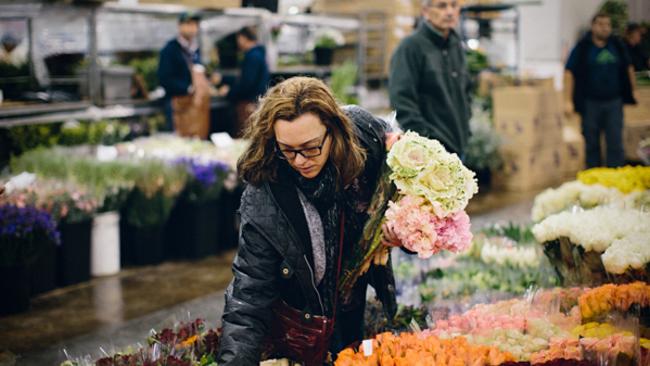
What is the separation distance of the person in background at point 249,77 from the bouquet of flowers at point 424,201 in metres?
5.62

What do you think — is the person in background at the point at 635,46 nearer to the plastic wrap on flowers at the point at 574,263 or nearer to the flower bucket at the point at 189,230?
the flower bucket at the point at 189,230

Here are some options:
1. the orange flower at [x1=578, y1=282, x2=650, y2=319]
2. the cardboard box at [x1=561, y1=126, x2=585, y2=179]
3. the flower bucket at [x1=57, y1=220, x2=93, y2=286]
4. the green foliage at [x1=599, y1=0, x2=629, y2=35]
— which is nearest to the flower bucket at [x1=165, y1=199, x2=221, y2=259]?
the flower bucket at [x1=57, y1=220, x2=93, y2=286]

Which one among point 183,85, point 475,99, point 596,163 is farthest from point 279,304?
point 475,99

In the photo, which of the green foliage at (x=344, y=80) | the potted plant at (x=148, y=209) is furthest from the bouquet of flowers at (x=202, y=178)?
the green foliage at (x=344, y=80)

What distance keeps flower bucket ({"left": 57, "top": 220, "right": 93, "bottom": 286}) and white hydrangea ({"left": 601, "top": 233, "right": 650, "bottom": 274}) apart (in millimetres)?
3701

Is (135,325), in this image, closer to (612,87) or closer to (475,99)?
(612,87)

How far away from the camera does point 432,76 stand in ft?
16.2

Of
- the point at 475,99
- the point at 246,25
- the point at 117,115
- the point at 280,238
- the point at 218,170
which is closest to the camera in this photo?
the point at 280,238

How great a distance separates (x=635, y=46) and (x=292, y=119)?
1066 cm

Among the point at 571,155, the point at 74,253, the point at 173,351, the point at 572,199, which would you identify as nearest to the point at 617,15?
the point at 571,155

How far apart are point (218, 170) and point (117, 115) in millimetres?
1285

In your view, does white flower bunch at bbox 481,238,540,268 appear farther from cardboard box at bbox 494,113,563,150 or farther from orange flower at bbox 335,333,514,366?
cardboard box at bbox 494,113,563,150

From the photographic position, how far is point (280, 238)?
2.53 meters

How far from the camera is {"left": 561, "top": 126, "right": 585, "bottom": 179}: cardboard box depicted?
10.0m
